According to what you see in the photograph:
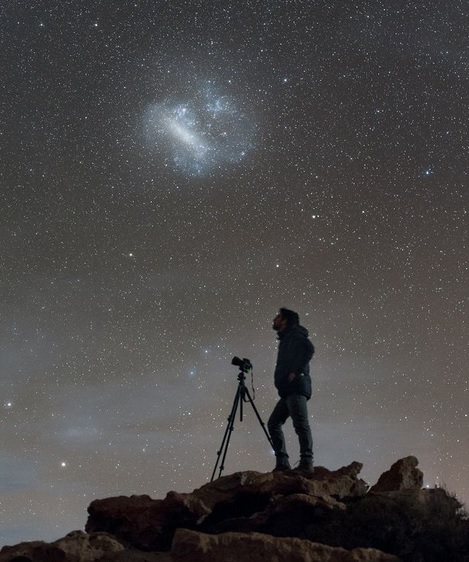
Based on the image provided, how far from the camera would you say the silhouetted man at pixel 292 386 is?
9.56m

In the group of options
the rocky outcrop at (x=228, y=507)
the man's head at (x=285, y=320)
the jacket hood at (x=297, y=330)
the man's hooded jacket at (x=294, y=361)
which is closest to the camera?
the rocky outcrop at (x=228, y=507)

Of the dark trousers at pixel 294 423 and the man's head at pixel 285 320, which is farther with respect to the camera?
the man's head at pixel 285 320

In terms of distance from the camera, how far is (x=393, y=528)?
801 cm

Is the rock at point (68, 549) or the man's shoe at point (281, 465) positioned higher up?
the man's shoe at point (281, 465)

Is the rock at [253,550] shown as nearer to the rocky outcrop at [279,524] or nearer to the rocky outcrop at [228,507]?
the rocky outcrop at [279,524]

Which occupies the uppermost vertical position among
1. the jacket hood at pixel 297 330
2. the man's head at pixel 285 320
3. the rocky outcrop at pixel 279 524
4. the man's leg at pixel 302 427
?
the man's head at pixel 285 320

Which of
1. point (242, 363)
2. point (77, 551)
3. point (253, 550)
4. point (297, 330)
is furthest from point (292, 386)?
point (77, 551)

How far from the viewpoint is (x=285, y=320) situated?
10.5 m

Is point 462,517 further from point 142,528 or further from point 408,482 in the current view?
point 142,528

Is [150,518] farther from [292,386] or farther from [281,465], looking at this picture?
[292,386]

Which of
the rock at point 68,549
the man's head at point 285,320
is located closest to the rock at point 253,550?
the rock at point 68,549

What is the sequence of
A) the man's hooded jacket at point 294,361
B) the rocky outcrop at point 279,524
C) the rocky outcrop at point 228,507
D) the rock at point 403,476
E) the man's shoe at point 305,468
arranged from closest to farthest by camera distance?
the rocky outcrop at point 279,524
the rocky outcrop at point 228,507
the man's shoe at point 305,468
the rock at point 403,476
the man's hooded jacket at point 294,361

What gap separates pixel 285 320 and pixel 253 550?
405cm

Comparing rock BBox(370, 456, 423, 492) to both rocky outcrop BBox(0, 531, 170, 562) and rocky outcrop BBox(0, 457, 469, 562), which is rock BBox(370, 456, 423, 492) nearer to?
rocky outcrop BBox(0, 457, 469, 562)
